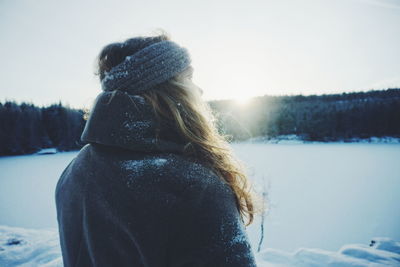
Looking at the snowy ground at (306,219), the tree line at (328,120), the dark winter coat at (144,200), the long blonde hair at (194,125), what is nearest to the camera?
the dark winter coat at (144,200)

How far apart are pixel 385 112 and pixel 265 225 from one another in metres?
41.9

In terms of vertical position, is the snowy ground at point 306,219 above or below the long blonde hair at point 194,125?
below

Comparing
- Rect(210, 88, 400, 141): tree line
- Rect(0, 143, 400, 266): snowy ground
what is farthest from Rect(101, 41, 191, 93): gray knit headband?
Rect(210, 88, 400, 141): tree line

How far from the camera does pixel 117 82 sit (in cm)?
71

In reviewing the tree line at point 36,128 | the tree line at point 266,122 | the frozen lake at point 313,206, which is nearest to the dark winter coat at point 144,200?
the frozen lake at point 313,206

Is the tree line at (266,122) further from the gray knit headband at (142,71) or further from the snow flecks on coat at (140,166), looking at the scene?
the snow flecks on coat at (140,166)

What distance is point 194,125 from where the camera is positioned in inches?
29.8

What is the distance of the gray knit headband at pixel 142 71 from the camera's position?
0.70 meters

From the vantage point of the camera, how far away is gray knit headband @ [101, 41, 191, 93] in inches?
27.7

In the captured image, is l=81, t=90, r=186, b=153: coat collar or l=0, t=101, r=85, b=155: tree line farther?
l=0, t=101, r=85, b=155: tree line

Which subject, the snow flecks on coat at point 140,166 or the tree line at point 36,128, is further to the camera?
Answer: the tree line at point 36,128

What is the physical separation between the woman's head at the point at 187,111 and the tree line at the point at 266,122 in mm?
22401

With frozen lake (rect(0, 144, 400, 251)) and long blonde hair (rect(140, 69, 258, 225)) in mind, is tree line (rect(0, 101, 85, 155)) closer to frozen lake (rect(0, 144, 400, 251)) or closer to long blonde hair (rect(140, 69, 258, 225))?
frozen lake (rect(0, 144, 400, 251))

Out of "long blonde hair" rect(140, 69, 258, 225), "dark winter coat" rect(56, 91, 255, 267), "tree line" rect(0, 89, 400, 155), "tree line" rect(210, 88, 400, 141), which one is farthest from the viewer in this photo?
"tree line" rect(210, 88, 400, 141)
